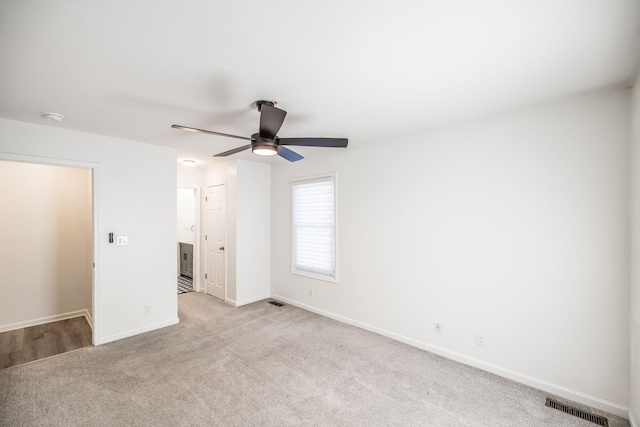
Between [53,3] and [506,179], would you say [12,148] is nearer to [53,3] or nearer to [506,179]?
[53,3]

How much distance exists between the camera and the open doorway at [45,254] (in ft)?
12.5

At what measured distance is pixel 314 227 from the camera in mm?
4445

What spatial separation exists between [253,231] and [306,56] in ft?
11.8

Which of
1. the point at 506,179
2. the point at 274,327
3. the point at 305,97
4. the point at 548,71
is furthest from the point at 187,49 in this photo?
the point at 274,327

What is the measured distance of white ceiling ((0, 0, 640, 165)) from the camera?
1.39m

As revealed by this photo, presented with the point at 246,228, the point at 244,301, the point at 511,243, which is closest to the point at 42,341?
the point at 244,301

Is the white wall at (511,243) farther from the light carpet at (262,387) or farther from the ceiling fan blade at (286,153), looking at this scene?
the ceiling fan blade at (286,153)

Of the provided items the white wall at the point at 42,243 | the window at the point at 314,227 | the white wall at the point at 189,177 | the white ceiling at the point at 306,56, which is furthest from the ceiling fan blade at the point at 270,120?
the white wall at the point at 189,177

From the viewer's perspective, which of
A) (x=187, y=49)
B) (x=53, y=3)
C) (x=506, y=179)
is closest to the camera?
(x=53, y=3)

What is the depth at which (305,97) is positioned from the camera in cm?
234

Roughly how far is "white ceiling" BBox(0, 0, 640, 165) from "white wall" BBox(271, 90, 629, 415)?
384 mm

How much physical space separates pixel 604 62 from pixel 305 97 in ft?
6.56

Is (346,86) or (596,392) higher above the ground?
(346,86)

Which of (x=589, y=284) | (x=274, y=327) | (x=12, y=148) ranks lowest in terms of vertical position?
(x=274, y=327)
